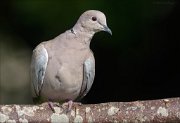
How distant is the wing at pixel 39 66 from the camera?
475 centimetres

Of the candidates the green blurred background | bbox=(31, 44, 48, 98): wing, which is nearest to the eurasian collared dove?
bbox=(31, 44, 48, 98): wing

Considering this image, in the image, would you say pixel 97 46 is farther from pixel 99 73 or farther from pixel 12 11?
pixel 12 11

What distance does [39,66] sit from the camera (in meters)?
4.79

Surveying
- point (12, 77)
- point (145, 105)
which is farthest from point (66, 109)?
point (12, 77)

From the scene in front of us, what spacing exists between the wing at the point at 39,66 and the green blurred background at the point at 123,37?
1.17m

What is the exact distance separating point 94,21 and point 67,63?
351mm

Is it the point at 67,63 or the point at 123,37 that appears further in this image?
the point at 123,37

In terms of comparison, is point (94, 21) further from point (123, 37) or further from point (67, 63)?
point (123, 37)

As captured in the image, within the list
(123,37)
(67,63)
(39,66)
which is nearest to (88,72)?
(67,63)

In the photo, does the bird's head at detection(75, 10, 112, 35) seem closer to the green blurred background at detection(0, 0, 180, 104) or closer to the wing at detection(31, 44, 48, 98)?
the wing at detection(31, 44, 48, 98)

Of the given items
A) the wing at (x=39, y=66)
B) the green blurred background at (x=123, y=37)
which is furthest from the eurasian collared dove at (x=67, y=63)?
the green blurred background at (x=123, y=37)

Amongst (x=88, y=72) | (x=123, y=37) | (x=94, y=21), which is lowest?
(x=88, y=72)

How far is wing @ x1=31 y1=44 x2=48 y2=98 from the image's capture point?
4754 mm

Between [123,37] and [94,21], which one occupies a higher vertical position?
[123,37]
